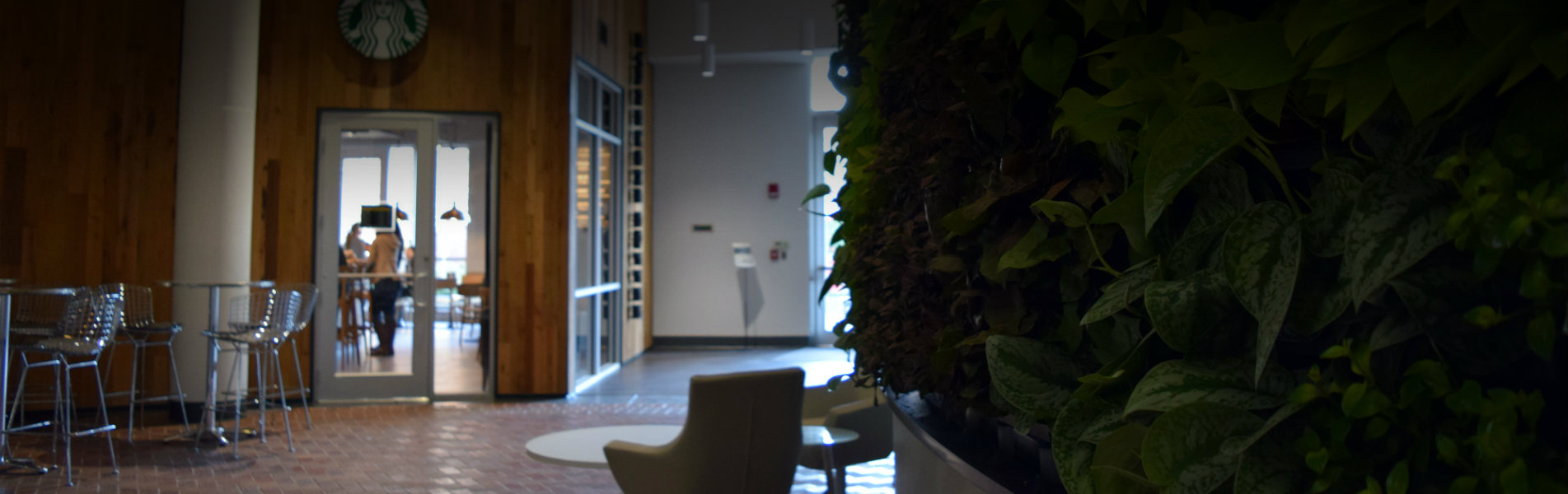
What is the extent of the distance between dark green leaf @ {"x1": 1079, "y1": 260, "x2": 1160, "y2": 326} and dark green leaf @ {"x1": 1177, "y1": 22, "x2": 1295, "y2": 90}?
0.14m

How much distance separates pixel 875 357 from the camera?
1768 millimetres

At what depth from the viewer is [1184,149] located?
1.92 feet

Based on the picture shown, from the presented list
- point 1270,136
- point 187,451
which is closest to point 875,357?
point 1270,136

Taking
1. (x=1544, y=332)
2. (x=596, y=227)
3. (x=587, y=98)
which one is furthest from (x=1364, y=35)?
(x=596, y=227)

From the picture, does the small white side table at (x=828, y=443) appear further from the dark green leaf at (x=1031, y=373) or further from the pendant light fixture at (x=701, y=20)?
the pendant light fixture at (x=701, y=20)

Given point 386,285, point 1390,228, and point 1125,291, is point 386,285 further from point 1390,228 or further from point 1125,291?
point 1390,228

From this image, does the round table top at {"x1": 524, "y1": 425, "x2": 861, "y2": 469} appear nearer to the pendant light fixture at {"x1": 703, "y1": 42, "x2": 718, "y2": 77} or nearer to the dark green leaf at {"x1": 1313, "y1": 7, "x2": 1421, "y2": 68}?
the dark green leaf at {"x1": 1313, "y1": 7, "x2": 1421, "y2": 68}

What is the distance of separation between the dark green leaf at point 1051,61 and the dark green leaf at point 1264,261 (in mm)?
343

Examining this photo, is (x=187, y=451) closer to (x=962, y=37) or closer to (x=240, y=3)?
(x=240, y=3)

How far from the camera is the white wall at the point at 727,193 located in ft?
38.9

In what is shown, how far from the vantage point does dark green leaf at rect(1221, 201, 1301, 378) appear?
20.3 inches

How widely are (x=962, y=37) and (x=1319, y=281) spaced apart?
26.5 inches

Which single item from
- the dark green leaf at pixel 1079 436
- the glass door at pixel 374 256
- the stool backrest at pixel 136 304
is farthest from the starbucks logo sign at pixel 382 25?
the dark green leaf at pixel 1079 436

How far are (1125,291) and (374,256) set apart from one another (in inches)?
295
